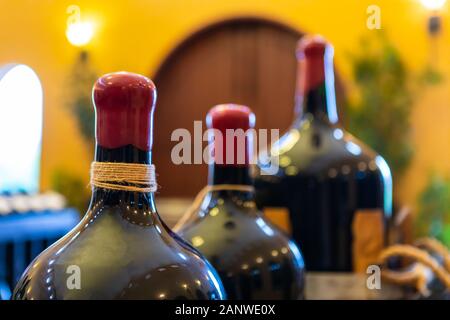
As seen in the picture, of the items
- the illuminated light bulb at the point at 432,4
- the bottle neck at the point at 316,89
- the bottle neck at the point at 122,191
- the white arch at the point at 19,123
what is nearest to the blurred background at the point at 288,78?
the illuminated light bulb at the point at 432,4

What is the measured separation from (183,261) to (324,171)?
345 millimetres

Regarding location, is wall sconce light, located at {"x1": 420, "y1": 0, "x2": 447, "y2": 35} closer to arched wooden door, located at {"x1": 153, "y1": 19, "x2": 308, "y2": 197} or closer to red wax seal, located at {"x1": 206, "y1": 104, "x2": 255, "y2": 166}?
arched wooden door, located at {"x1": 153, "y1": 19, "x2": 308, "y2": 197}

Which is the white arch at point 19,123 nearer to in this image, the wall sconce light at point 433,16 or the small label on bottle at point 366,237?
the small label on bottle at point 366,237

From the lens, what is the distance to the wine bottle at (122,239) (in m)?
0.32

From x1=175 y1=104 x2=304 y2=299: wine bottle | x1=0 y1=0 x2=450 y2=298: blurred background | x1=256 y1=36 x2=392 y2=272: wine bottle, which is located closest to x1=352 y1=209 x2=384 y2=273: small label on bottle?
x1=256 y1=36 x2=392 y2=272: wine bottle

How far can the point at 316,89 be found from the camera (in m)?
0.70

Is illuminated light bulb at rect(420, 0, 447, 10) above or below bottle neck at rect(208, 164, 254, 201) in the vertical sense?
above

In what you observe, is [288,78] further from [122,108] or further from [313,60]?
[122,108]

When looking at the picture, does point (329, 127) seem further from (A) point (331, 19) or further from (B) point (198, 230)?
(A) point (331, 19)

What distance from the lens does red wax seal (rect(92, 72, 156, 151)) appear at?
0.34 meters

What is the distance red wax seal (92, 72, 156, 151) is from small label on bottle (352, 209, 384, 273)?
1.22 feet

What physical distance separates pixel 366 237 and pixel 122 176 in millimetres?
400

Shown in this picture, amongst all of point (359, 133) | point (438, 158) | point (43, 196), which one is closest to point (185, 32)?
point (359, 133)

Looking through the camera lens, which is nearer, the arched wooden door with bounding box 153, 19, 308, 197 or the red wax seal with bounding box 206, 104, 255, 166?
the red wax seal with bounding box 206, 104, 255, 166
